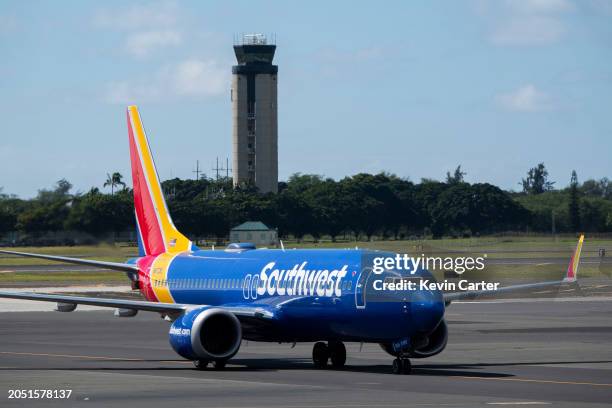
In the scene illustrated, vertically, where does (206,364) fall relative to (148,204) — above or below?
below

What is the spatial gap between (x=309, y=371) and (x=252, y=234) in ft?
414

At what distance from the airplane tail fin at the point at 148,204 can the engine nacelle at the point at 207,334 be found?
914cm

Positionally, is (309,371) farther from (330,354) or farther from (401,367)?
(401,367)

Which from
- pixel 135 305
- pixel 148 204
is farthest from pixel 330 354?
pixel 148 204

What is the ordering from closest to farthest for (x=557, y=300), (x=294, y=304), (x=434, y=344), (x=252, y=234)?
1. (x=434, y=344)
2. (x=294, y=304)
3. (x=557, y=300)
4. (x=252, y=234)

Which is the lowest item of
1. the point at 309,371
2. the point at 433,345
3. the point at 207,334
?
the point at 309,371

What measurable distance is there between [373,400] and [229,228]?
133281 millimetres

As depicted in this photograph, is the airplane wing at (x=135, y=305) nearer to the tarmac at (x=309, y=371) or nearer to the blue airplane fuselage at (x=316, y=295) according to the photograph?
the blue airplane fuselage at (x=316, y=295)

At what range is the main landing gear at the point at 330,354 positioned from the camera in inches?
1510

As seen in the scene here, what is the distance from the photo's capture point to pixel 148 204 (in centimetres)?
4788

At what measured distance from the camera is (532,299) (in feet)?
266

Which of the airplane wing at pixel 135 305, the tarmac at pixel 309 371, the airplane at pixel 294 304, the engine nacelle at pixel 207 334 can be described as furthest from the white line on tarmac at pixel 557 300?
the engine nacelle at pixel 207 334

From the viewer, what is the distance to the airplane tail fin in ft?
154

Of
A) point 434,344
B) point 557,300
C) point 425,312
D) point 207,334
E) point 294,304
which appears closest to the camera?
point 425,312
